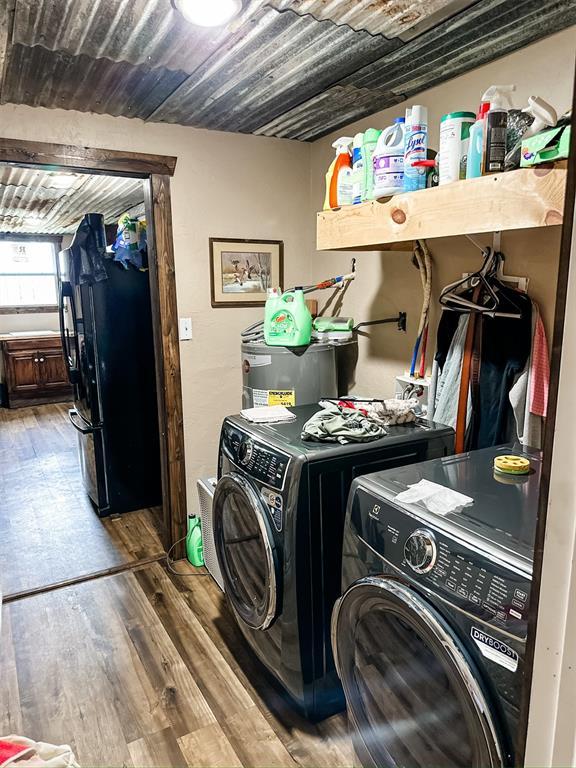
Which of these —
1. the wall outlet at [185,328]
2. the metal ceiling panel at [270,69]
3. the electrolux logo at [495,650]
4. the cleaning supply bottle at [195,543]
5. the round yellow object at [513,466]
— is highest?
the metal ceiling panel at [270,69]

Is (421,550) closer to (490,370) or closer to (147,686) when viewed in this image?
(490,370)

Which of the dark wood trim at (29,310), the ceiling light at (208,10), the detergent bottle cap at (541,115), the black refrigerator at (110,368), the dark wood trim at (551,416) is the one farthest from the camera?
the dark wood trim at (29,310)

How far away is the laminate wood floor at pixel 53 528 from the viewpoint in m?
2.88

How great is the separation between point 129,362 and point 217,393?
87cm

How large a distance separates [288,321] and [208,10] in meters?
1.30

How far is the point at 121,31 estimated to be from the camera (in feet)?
5.34

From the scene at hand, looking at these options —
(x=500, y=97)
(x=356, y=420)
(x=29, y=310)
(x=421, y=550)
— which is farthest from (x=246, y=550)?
(x=29, y=310)

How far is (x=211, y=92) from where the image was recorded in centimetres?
218

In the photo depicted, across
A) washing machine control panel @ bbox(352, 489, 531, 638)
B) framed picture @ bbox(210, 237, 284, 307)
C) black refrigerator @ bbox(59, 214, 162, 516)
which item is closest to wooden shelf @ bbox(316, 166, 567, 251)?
washing machine control panel @ bbox(352, 489, 531, 638)

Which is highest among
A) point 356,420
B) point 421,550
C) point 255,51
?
point 255,51

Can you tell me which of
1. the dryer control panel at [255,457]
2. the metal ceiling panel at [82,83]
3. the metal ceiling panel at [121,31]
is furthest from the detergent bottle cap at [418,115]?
the dryer control panel at [255,457]

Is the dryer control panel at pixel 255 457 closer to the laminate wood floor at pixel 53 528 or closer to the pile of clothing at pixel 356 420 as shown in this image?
the pile of clothing at pixel 356 420

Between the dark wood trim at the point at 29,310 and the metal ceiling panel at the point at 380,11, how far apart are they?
6714 mm

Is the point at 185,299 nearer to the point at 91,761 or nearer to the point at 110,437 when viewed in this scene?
the point at 110,437
